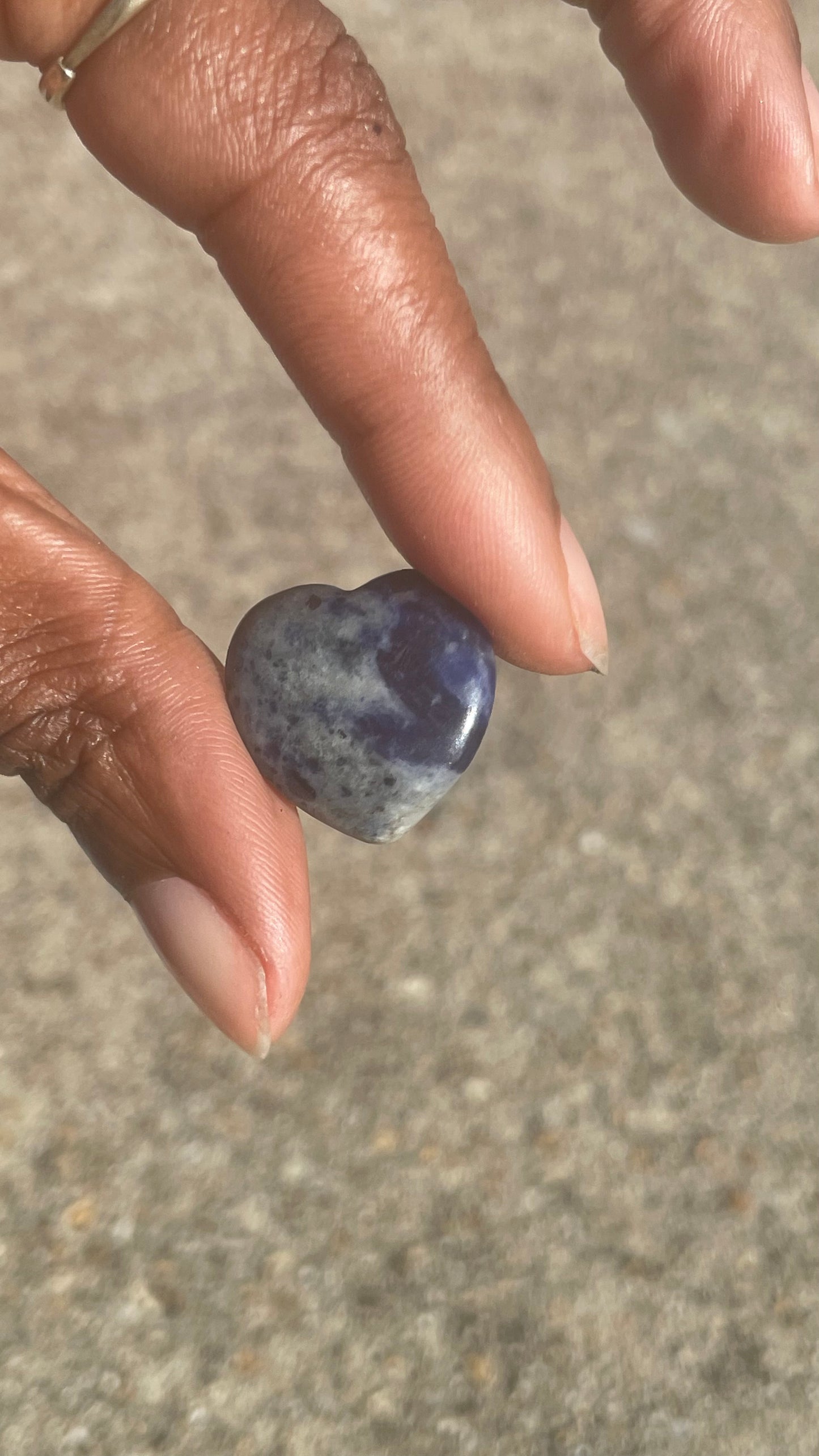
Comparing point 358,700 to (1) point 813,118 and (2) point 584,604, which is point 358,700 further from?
(1) point 813,118

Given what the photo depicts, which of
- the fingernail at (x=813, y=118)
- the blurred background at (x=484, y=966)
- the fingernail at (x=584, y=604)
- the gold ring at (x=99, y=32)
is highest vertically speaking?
the gold ring at (x=99, y=32)

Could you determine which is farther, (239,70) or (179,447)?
(179,447)

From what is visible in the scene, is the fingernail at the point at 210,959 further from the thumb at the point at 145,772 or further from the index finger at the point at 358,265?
the index finger at the point at 358,265

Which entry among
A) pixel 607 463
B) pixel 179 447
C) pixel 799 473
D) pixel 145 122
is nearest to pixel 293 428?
pixel 179 447

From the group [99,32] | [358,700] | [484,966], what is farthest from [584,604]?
[99,32]

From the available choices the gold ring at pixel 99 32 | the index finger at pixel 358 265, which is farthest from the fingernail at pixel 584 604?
the gold ring at pixel 99 32

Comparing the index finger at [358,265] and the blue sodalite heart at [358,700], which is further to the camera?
the index finger at [358,265]

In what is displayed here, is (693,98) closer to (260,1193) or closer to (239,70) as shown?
(239,70)
